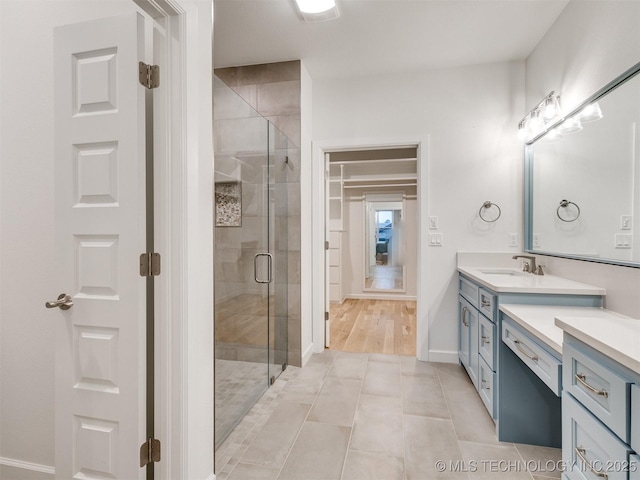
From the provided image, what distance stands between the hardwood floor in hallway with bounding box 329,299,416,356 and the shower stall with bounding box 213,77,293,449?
1.02m

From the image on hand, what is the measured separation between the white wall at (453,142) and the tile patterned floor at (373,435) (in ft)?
2.51

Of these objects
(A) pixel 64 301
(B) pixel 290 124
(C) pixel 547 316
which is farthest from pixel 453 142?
(A) pixel 64 301

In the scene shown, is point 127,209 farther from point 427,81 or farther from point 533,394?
point 427,81

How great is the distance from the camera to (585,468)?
1029 mm

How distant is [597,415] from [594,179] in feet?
4.71

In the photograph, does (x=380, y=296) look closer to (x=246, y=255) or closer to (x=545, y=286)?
(x=246, y=255)

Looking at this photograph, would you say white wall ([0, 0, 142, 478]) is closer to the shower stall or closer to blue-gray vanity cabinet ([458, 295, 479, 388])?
the shower stall

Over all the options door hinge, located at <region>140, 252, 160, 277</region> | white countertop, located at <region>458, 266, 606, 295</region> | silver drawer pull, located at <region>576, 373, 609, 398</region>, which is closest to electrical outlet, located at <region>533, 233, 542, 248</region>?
white countertop, located at <region>458, 266, 606, 295</region>

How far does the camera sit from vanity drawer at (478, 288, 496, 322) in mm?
2016

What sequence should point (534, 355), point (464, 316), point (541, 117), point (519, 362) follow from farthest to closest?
point (464, 316) < point (541, 117) < point (519, 362) < point (534, 355)

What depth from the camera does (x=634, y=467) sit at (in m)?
0.81

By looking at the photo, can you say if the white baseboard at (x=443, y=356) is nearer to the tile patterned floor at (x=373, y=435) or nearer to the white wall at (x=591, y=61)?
the tile patterned floor at (x=373, y=435)

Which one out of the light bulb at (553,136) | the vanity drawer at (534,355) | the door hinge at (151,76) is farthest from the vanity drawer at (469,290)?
the door hinge at (151,76)

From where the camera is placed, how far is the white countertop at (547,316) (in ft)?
4.53
